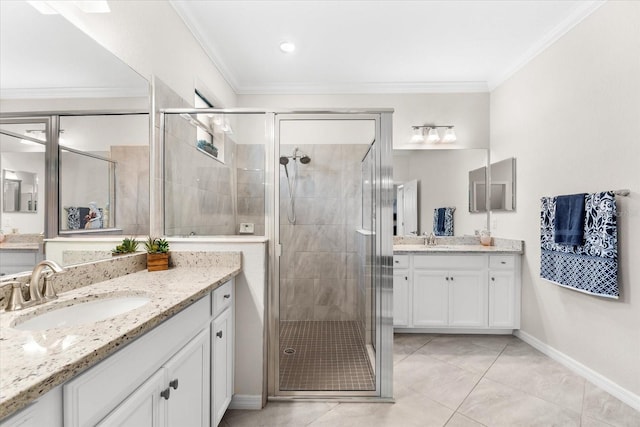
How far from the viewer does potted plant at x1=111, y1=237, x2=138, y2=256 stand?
1.72m

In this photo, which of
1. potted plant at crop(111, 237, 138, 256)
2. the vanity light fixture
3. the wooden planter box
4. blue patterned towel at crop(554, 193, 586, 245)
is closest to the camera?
potted plant at crop(111, 237, 138, 256)

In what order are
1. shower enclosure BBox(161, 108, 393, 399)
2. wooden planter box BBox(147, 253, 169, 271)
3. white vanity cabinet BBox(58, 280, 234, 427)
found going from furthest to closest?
shower enclosure BBox(161, 108, 393, 399) < wooden planter box BBox(147, 253, 169, 271) < white vanity cabinet BBox(58, 280, 234, 427)

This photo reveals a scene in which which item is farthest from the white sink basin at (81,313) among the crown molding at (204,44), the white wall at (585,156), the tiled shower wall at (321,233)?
the white wall at (585,156)

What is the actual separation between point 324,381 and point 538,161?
104 inches

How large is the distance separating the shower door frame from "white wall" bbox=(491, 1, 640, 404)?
1511mm

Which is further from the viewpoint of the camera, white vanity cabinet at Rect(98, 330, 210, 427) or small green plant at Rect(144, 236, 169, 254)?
small green plant at Rect(144, 236, 169, 254)

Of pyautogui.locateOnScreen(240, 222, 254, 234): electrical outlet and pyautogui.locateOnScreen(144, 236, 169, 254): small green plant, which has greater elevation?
pyautogui.locateOnScreen(240, 222, 254, 234): electrical outlet

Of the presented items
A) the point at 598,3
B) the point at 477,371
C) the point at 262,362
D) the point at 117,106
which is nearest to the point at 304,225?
the point at 262,362

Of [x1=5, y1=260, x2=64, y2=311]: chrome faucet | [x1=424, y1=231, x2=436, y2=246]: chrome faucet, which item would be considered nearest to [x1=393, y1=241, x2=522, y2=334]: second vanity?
[x1=424, y1=231, x2=436, y2=246]: chrome faucet

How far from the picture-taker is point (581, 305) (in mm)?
2393

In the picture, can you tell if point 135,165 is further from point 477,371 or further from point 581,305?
point 581,305

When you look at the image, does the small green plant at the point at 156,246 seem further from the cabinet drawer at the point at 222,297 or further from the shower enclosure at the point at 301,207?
the cabinet drawer at the point at 222,297

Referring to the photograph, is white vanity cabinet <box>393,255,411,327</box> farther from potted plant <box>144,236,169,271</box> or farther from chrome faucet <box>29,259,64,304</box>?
chrome faucet <box>29,259,64,304</box>

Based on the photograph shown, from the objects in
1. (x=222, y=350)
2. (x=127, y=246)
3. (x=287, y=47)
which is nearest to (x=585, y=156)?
(x=287, y=47)
